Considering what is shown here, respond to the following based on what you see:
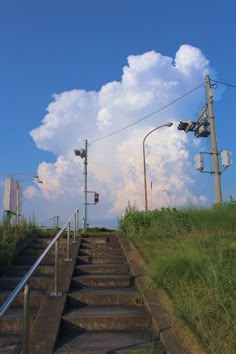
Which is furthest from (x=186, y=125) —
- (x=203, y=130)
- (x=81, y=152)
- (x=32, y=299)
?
(x=32, y=299)

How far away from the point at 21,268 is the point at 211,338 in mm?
4974

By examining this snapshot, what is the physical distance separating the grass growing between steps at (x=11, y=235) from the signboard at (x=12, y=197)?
177 cm

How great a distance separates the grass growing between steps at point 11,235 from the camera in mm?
7900

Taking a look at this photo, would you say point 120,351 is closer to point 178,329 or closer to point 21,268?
point 178,329

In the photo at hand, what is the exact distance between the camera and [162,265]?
230 inches

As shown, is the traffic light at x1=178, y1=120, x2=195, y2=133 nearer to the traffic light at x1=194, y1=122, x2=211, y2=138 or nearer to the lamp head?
the traffic light at x1=194, y1=122, x2=211, y2=138

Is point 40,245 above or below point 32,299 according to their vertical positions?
above

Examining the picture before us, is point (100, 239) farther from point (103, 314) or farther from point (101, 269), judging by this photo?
point (103, 314)

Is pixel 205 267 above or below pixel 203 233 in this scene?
below

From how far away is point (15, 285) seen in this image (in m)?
7.04

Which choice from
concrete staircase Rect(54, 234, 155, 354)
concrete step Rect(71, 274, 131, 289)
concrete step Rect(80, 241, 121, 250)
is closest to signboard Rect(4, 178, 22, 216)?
concrete step Rect(80, 241, 121, 250)

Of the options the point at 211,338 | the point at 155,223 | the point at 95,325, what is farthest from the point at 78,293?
Answer: the point at 155,223

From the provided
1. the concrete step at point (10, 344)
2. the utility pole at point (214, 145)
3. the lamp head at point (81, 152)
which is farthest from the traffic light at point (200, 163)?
the concrete step at point (10, 344)

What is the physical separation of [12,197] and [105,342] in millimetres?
9767
